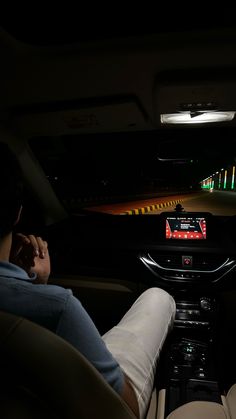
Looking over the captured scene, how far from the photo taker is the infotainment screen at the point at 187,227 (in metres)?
3.04

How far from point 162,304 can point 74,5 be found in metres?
1.69

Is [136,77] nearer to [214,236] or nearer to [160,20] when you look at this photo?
[160,20]

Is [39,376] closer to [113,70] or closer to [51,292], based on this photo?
[51,292]

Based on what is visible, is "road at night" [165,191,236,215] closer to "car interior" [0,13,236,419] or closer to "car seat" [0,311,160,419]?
"car interior" [0,13,236,419]

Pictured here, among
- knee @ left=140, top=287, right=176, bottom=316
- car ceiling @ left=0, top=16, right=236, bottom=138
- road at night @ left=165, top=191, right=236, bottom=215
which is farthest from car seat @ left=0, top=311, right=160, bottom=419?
road at night @ left=165, top=191, right=236, bottom=215

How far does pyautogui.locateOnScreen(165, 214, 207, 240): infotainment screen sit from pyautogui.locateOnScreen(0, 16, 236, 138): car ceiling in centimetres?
Result: 86

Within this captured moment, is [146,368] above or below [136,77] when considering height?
below

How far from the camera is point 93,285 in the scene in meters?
3.20

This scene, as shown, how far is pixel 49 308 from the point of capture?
0.96 metres

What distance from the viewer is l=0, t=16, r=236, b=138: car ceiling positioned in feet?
5.81

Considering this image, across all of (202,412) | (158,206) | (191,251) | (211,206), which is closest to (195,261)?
(191,251)

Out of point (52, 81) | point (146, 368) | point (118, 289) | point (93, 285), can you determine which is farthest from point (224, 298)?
point (52, 81)

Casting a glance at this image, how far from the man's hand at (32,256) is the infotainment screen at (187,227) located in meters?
1.59

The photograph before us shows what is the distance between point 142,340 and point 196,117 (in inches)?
71.0
